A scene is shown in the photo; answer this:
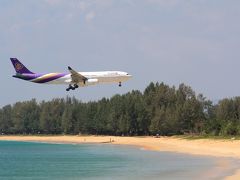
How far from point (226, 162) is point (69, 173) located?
52.8 ft

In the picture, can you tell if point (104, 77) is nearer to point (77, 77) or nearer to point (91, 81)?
point (91, 81)

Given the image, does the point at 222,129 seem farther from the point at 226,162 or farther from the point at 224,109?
the point at 224,109

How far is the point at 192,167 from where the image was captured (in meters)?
56.0

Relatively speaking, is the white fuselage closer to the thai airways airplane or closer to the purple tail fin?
the thai airways airplane

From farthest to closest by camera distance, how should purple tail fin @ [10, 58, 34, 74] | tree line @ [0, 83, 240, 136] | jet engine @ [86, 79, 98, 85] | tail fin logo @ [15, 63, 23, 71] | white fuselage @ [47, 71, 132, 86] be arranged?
tree line @ [0, 83, 240, 136] < tail fin logo @ [15, 63, 23, 71] < purple tail fin @ [10, 58, 34, 74] < white fuselage @ [47, 71, 132, 86] < jet engine @ [86, 79, 98, 85]


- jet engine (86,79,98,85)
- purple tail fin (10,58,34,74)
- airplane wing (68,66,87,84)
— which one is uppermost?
purple tail fin (10,58,34,74)

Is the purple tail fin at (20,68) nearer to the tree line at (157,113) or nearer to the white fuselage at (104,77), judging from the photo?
the white fuselage at (104,77)

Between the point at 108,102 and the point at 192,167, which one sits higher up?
the point at 108,102

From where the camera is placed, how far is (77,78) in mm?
80625

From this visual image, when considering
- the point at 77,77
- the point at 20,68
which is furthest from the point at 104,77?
the point at 20,68

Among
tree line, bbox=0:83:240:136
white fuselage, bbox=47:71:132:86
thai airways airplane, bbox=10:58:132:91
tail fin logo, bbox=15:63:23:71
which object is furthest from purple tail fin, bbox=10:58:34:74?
tree line, bbox=0:83:240:136

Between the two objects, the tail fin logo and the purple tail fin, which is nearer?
the purple tail fin

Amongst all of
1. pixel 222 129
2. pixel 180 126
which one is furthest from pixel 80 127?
pixel 222 129

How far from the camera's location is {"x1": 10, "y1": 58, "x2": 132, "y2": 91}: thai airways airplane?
80438 millimetres
